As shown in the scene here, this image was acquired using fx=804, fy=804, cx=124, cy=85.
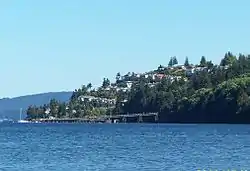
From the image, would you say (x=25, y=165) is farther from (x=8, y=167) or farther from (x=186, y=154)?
(x=186, y=154)

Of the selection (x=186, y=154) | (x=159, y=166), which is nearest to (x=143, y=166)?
(x=159, y=166)

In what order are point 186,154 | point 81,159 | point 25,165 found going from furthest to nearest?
1. point 186,154
2. point 81,159
3. point 25,165

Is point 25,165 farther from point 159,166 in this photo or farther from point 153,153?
point 153,153

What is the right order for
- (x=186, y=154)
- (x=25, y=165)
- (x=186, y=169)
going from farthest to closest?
(x=186, y=154)
(x=25, y=165)
(x=186, y=169)

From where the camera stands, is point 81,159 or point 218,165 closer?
point 218,165

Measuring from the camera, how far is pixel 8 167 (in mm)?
64125

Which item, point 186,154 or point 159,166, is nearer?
point 159,166

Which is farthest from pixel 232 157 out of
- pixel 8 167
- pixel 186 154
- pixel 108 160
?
pixel 8 167

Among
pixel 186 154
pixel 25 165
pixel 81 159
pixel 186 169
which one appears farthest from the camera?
pixel 186 154

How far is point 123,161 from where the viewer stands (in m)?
68.5

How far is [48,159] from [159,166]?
42.2 ft

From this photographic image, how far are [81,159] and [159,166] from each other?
1044 cm

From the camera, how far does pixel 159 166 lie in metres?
63.1

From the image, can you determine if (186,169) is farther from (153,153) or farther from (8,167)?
(153,153)
